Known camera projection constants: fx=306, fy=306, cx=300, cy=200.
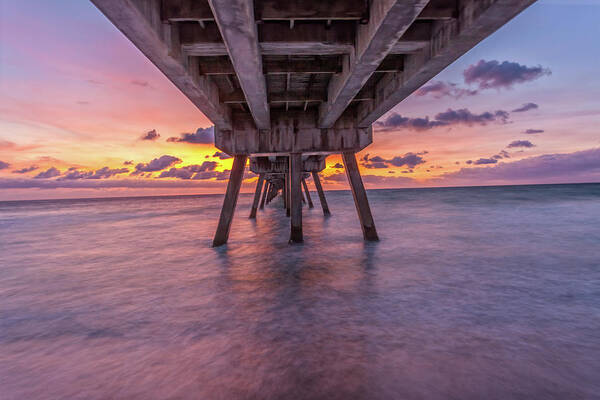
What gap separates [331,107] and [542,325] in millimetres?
5385

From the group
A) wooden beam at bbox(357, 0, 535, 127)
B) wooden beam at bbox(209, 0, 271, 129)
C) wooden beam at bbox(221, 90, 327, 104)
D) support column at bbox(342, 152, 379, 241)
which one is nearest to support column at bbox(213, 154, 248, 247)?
wooden beam at bbox(221, 90, 327, 104)

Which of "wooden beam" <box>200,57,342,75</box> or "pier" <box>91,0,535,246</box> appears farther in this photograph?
"wooden beam" <box>200,57,342,75</box>

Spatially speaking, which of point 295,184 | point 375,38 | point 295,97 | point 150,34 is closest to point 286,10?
point 375,38

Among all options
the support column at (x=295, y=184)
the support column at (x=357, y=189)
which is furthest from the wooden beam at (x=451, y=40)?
the support column at (x=295, y=184)

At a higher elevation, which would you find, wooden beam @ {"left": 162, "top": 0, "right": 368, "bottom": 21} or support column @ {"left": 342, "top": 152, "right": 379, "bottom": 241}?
wooden beam @ {"left": 162, "top": 0, "right": 368, "bottom": 21}

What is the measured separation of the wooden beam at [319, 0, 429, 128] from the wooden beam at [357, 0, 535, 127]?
73 cm

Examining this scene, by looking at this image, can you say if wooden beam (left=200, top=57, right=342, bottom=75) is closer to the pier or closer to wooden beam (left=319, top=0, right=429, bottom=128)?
the pier

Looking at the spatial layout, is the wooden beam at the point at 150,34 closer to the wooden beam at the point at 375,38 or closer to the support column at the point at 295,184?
the wooden beam at the point at 375,38

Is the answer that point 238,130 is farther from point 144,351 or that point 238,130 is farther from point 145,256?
point 144,351

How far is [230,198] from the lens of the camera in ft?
31.3

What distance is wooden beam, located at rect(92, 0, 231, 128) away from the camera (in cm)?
295

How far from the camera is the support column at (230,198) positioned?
9.55m

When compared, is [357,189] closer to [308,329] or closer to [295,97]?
[295,97]

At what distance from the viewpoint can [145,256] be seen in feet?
30.3
